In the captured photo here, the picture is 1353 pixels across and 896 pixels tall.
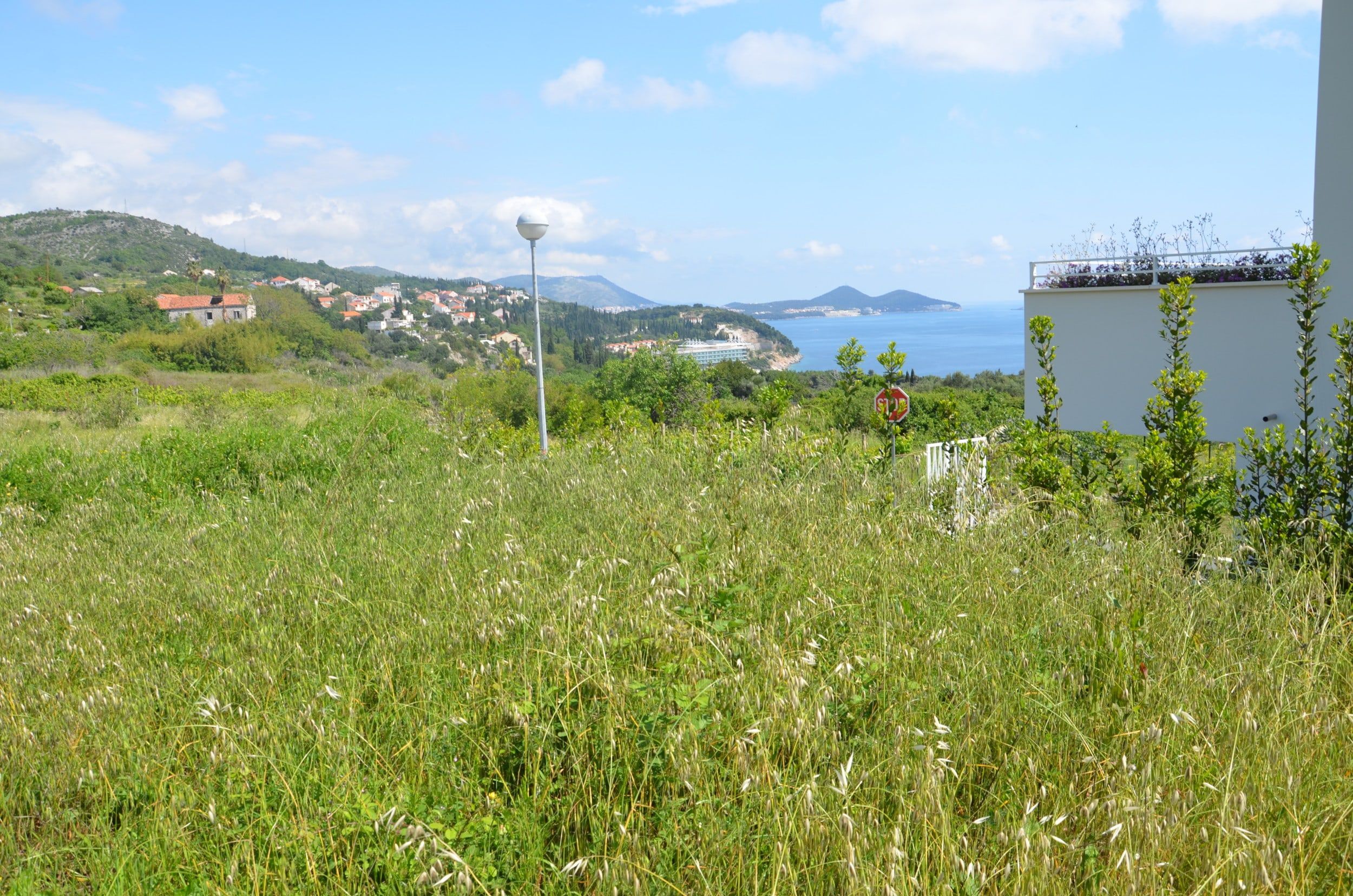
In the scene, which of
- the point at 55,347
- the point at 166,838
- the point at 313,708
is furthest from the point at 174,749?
the point at 55,347

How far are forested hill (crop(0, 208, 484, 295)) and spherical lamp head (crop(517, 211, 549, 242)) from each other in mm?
69640

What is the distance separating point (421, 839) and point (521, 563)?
170 centimetres

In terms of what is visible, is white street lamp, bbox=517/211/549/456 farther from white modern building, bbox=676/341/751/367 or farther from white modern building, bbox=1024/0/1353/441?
white modern building, bbox=676/341/751/367

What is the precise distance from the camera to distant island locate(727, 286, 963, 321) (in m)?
90.8

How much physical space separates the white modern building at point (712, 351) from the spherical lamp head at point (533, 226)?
34.5m

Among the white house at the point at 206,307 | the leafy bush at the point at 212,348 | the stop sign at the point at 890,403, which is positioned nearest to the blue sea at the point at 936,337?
the stop sign at the point at 890,403

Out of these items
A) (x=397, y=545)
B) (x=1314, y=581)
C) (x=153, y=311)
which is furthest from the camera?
(x=153, y=311)

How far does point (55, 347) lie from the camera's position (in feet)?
117

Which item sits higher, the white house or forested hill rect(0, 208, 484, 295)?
forested hill rect(0, 208, 484, 295)

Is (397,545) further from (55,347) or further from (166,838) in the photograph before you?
(55,347)

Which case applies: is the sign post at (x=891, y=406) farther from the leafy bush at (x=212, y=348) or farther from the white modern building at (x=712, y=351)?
the white modern building at (x=712, y=351)

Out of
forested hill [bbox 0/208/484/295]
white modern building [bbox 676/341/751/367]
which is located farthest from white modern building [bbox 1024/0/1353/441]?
forested hill [bbox 0/208/484/295]

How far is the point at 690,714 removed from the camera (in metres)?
2.08

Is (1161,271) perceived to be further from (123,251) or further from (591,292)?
(591,292)
